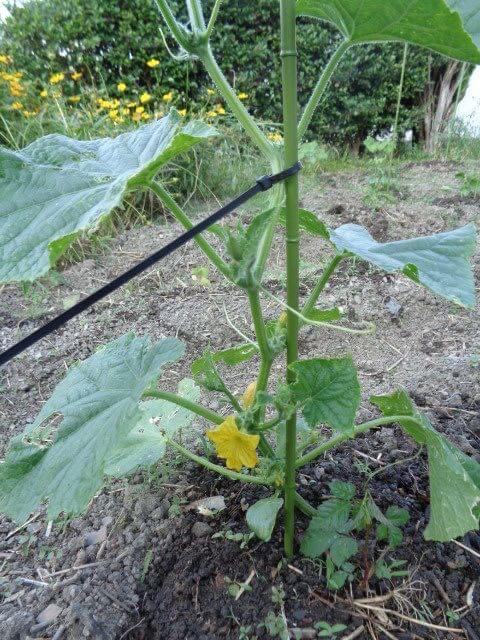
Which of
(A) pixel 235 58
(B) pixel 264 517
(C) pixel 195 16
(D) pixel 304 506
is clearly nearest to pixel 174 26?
(C) pixel 195 16

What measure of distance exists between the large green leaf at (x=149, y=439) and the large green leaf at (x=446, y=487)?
520 mm

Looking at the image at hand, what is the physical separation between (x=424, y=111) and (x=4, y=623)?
262 inches

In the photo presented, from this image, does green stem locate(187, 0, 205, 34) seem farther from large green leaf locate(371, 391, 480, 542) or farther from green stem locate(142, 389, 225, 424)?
large green leaf locate(371, 391, 480, 542)

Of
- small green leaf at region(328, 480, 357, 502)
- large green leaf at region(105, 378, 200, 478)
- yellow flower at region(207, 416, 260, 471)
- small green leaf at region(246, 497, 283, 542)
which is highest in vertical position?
yellow flower at region(207, 416, 260, 471)

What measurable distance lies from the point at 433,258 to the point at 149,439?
0.75 m

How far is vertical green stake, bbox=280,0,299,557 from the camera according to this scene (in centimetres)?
75

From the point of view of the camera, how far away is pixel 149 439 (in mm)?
1234

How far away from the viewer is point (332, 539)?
1.06 metres

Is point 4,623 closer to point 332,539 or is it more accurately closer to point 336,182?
point 332,539

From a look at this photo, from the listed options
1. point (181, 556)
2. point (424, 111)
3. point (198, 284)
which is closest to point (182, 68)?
point (424, 111)

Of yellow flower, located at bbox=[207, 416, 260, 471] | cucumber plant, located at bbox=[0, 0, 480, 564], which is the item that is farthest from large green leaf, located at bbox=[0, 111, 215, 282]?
yellow flower, located at bbox=[207, 416, 260, 471]

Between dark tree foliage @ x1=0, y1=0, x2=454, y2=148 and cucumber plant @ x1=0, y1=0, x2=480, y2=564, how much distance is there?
4.17 meters

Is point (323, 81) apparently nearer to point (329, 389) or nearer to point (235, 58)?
point (329, 389)

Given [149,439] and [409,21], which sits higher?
[409,21]
